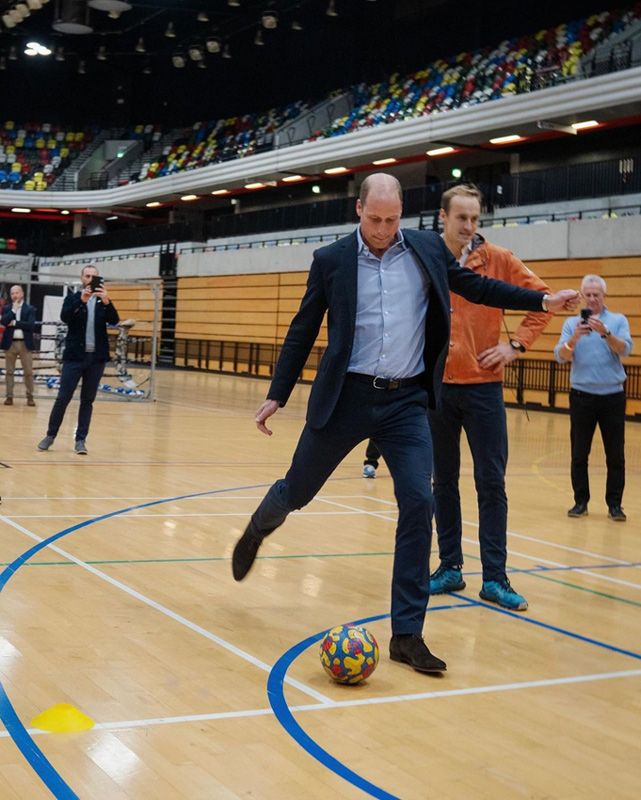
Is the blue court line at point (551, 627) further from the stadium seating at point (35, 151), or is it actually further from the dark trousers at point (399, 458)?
the stadium seating at point (35, 151)

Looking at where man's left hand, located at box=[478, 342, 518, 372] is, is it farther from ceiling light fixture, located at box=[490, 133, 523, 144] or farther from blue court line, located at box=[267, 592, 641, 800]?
ceiling light fixture, located at box=[490, 133, 523, 144]

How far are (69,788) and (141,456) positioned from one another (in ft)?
27.0

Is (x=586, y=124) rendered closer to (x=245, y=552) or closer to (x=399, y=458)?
(x=245, y=552)

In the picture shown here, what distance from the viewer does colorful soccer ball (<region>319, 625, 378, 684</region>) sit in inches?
144

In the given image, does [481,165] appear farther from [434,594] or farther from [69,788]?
[69,788]

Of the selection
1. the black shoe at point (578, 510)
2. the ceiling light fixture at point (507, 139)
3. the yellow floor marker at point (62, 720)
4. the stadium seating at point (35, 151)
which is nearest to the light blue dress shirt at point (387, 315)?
the yellow floor marker at point (62, 720)

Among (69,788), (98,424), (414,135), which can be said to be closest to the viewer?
(69,788)

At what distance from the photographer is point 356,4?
32.6m

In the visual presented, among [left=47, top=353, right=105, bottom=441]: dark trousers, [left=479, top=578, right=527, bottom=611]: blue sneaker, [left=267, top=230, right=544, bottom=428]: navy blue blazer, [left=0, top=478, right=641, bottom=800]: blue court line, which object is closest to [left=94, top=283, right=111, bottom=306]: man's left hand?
[left=47, top=353, right=105, bottom=441]: dark trousers

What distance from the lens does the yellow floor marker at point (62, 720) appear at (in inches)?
121

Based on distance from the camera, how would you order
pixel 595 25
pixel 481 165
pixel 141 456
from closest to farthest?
pixel 141 456 → pixel 595 25 → pixel 481 165

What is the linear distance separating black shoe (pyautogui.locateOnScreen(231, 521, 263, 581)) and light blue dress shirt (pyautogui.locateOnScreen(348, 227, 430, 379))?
3.36ft

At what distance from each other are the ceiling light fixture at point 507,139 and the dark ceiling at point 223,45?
3752 millimetres

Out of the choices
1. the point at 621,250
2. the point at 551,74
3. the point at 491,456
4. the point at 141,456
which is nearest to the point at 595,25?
the point at 551,74
